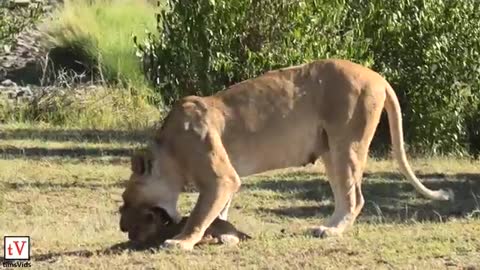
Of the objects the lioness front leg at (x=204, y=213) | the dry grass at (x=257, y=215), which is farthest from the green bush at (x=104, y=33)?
the lioness front leg at (x=204, y=213)

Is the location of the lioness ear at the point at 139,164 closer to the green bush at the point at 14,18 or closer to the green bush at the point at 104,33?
the green bush at the point at 14,18

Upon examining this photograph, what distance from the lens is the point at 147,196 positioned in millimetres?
7863

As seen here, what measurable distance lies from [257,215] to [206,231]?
7.71 feet

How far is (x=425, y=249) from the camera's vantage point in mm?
7672

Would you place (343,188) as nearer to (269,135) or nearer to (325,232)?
(325,232)

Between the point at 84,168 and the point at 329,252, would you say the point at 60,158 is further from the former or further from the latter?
the point at 329,252

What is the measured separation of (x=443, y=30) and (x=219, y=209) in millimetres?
7628

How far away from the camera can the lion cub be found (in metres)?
7.89

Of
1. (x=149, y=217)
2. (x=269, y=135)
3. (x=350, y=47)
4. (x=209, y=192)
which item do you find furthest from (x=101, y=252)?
(x=350, y=47)

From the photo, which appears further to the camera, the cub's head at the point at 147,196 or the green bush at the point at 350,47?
the green bush at the point at 350,47

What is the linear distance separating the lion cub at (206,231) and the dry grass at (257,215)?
13cm

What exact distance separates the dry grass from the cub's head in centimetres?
26

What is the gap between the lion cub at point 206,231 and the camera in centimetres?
789

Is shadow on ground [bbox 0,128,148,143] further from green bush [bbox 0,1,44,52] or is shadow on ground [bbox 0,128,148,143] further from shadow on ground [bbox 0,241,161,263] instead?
shadow on ground [bbox 0,241,161,263]
